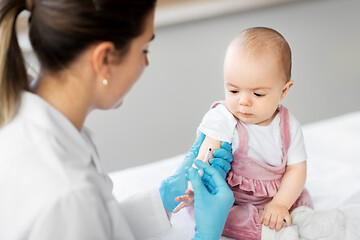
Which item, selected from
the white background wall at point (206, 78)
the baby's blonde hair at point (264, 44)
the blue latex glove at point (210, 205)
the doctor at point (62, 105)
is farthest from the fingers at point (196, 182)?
the white background wall at point (206, 78)

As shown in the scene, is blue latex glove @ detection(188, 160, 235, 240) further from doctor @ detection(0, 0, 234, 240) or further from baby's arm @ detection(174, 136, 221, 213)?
doctor @ detection(0, 0, 234, 240)

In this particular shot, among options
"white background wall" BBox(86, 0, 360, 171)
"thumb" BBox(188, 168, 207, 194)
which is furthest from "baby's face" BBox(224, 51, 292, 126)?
"white background wall" BBox(86, 0, 360, 171)

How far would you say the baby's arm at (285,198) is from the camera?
47.2 inches

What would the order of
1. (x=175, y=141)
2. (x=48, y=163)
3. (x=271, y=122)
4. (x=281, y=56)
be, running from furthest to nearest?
(x=175, y=141), (x=271, y=122), (x=281, y=56), (x=48, y=163)

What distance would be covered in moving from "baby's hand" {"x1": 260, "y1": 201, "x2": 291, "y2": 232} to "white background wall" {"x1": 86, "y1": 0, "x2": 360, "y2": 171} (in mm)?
1261

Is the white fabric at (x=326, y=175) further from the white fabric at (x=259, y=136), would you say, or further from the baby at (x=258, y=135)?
the white fabric at (x=259, y=136)

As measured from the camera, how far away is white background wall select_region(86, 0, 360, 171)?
97.7 inches

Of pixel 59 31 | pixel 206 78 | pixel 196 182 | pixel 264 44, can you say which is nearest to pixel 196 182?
pixel 196 182

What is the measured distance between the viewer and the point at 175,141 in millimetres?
2492

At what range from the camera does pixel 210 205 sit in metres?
1.14

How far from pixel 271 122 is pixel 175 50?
1403 mm

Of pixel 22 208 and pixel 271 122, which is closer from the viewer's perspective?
pixel 22 208

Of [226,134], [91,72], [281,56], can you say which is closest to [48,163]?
[91,72]

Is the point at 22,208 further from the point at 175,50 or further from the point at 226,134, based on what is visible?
the point at 175,50
